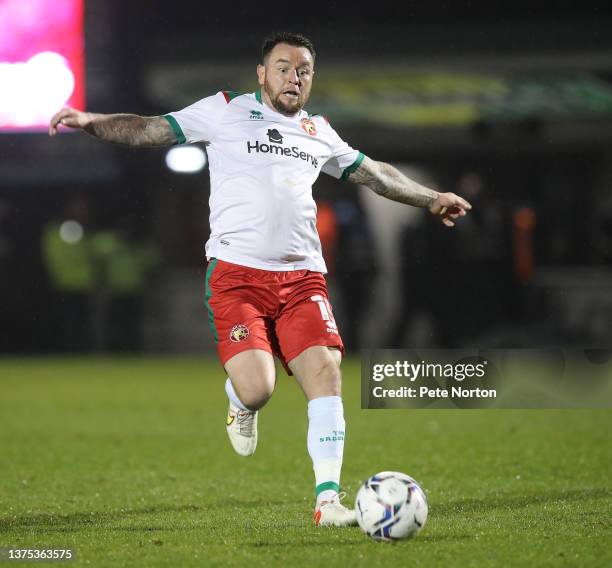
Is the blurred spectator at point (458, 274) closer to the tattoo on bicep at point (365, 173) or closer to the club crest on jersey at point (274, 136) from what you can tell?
the tattoo on bicep at point (365, 173)

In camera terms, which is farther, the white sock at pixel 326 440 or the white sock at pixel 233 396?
the white sock at pixel 233 396

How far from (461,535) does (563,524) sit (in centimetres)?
54

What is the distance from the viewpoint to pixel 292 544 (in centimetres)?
480

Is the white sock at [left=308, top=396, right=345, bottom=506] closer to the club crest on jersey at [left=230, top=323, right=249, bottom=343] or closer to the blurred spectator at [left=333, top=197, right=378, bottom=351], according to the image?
the club crest on jersey at [left=230, top=323, right=249, bottom=343]

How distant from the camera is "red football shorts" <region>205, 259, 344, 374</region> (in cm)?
543

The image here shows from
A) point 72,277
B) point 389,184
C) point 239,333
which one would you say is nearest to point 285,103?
point 389,184

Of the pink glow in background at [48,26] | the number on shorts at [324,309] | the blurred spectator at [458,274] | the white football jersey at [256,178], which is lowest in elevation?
the number on shorts at [324,309]

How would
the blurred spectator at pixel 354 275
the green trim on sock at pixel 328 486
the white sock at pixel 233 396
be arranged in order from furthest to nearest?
the blurred spectator at pixel 354 275, the white sock at pixel 233 396, the green trim on sock at pixel 328 486

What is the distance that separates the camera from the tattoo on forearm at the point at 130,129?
17.7 ft

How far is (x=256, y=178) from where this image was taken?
217 inches

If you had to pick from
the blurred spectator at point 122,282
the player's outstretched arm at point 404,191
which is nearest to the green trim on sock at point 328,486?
the player's outstretched arm at point 404,191

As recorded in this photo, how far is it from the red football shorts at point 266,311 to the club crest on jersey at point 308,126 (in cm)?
67

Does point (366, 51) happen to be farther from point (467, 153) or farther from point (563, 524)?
point (563, 524)

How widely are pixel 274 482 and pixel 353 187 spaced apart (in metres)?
13.0
